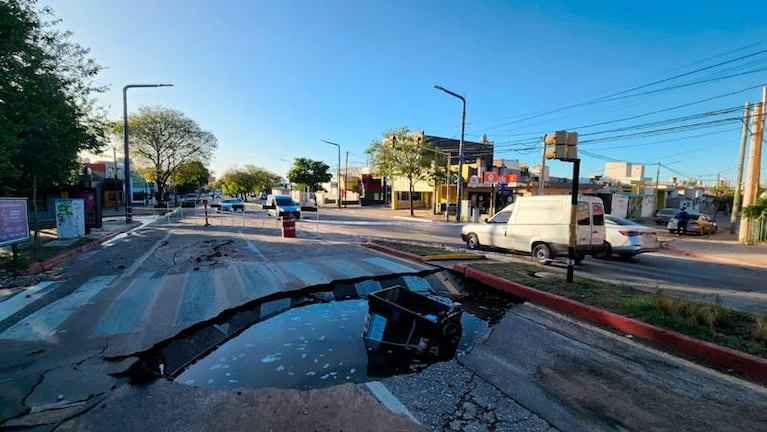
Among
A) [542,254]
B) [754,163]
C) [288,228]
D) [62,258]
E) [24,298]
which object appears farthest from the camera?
[754,163]

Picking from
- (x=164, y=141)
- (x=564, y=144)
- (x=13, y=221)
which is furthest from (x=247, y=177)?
(x=564, y=144)

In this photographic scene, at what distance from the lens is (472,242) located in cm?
1373

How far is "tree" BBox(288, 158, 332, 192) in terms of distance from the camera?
6188 centimetres

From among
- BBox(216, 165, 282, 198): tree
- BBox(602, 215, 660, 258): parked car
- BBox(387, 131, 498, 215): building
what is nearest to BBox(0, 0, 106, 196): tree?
BBox(602, 215, 660, 258): parked car

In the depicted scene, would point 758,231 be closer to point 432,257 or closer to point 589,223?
point 589,223

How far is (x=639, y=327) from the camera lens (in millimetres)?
5125

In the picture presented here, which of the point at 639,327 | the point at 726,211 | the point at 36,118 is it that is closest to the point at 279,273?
the point at 639,327

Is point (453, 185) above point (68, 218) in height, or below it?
above

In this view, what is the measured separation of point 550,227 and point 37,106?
602 inches

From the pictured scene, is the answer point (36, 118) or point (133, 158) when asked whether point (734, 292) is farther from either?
point (133, 158)

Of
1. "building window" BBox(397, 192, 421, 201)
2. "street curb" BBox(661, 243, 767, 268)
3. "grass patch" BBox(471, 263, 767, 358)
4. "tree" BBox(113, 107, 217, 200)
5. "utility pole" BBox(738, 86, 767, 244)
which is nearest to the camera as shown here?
"grass patch" BBox(471, 263, 767, 358)

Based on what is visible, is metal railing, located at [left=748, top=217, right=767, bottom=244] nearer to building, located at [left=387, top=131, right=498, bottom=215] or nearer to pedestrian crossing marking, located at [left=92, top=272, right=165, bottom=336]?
building, located at [left=387, top=131, right=498, bottom=215]

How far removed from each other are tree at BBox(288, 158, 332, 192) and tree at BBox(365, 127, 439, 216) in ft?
94.0

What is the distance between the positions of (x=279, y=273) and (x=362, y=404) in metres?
5.81
